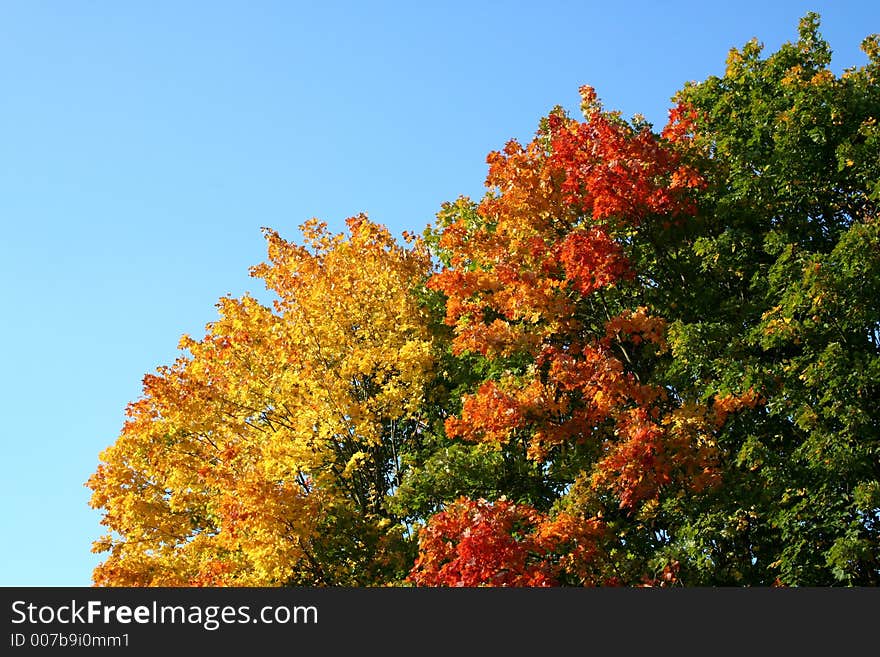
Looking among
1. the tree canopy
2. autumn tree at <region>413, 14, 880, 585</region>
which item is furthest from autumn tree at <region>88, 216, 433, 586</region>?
autumn tree at <region>413, 14, 880, 585</region>

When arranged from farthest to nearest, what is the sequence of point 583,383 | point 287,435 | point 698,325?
point 287,435
point 583,383
point 698,325

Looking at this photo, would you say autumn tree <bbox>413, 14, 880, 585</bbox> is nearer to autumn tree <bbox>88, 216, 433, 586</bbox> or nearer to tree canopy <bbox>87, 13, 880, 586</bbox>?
tree canopy <bbox>87, 13, 880, 586</bbox>

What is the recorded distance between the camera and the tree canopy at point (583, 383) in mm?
18516

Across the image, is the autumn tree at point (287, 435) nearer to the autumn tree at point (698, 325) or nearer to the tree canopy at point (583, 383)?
the tree canopy at point (583, 383)

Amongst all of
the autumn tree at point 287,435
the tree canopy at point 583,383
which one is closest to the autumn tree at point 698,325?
the tree canopy at point 583,383

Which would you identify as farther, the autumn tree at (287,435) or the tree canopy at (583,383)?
the autumn tree at (287,435)

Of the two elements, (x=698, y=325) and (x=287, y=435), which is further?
(x=287, y=435)

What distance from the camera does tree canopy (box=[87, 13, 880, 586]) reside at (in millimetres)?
18516

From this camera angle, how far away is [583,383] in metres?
20.7

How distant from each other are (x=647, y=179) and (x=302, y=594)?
475 inches

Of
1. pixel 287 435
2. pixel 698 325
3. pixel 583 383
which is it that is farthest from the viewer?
pixel 287 435

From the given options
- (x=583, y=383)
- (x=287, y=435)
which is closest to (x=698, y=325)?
(x=583, y=383)

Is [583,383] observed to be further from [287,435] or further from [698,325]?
[287,435]

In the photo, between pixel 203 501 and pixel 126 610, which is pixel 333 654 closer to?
pixel 126 610
